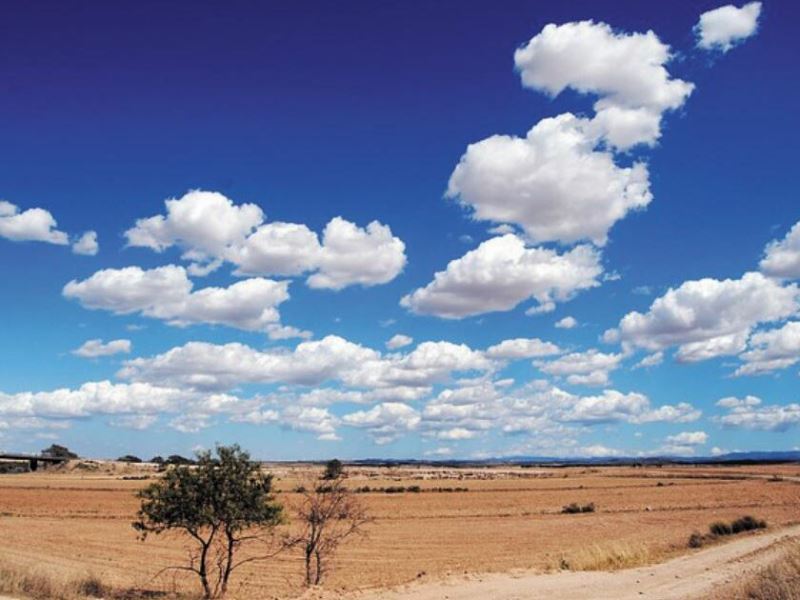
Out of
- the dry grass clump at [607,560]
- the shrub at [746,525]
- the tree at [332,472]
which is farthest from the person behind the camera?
the shrub at [746,525]

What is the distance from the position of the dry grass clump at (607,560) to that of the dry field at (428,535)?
0.11 m

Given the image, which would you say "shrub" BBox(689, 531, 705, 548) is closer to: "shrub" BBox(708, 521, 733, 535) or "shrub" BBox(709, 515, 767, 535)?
"shrub" BBox(708, 521, 733, 535)

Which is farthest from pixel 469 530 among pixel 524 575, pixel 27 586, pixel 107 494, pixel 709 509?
pixel 107 494

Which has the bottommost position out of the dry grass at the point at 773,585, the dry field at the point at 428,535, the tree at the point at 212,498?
A: the dry field at the point at 428,535

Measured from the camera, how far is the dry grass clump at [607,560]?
27053mm

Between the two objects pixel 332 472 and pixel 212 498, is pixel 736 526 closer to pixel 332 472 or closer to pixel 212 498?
pixel 332 472

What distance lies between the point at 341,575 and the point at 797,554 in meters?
19.2

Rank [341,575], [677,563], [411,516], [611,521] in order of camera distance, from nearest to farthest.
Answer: [677,563], [341,575], [611,521], [411,516]

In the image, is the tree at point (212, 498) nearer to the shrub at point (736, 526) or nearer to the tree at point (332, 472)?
the tree at point (332, 472)

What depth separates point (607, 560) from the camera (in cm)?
2780

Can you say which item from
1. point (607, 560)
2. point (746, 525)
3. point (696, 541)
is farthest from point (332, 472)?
point (746, 525)

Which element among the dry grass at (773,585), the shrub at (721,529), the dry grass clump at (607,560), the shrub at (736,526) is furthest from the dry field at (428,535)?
the dry grass at (773,585)

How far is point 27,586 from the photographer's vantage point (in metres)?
20.3

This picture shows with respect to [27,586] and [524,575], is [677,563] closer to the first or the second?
[524,575]
